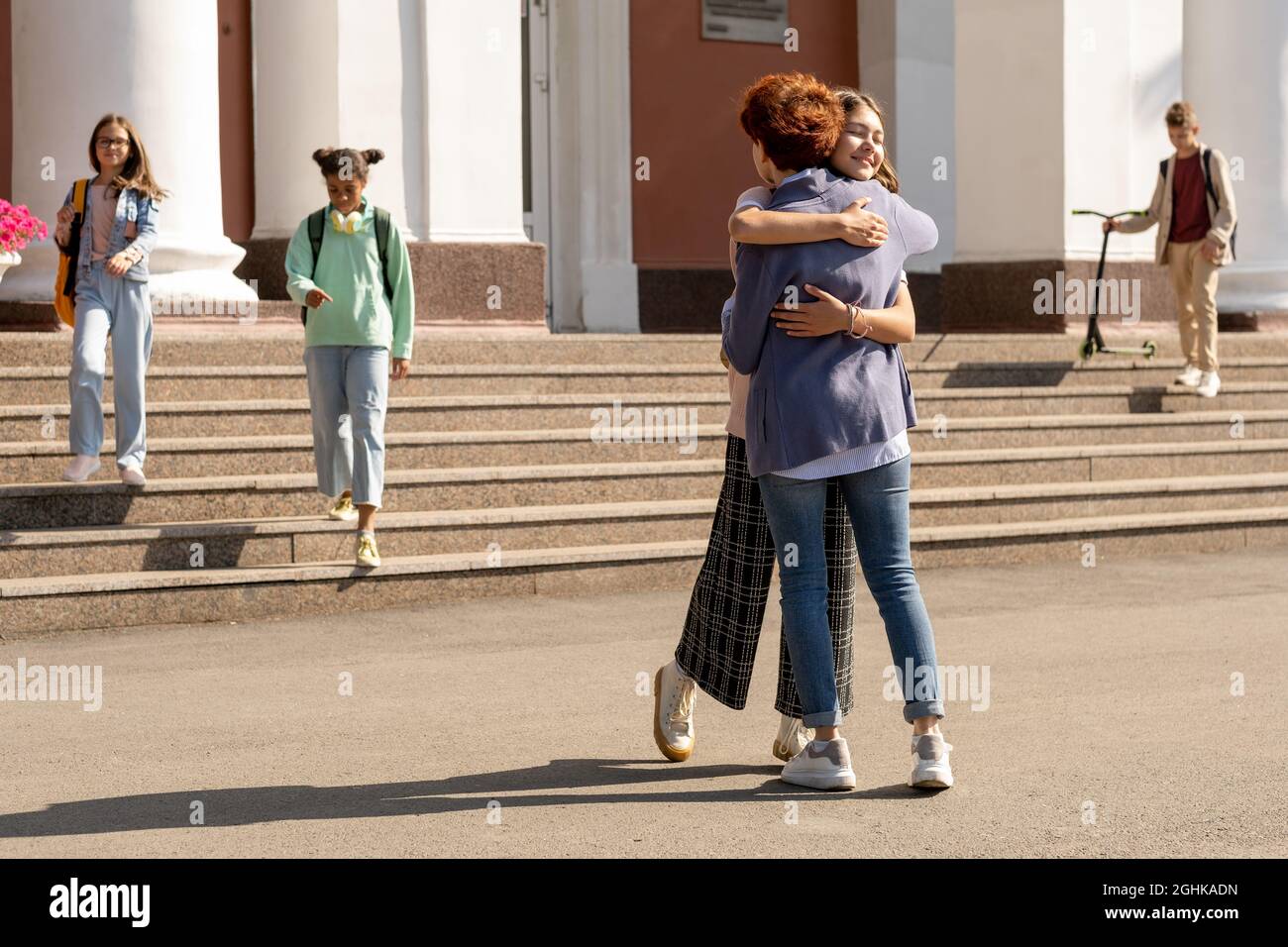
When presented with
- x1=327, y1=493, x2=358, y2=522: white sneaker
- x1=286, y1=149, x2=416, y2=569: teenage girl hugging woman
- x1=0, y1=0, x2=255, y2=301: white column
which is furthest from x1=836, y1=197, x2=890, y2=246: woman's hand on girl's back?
x1=0, y1=0, x2=255, y2=301: white column

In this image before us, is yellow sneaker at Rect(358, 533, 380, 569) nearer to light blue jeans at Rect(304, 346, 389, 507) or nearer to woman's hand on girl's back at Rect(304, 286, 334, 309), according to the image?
light blue jeans at Rect(304, 346, 389, 507)

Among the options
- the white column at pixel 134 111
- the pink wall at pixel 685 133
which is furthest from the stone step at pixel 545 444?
the pink wall at pixel 685 133

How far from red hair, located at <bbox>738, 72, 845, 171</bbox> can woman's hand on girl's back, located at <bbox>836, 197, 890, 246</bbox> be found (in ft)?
0.57

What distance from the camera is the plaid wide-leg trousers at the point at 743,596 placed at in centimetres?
532

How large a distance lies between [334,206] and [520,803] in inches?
177

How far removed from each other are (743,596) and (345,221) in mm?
4036

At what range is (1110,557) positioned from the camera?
1044cm

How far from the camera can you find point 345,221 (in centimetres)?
877

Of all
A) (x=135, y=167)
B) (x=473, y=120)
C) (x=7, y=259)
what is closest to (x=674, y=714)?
(x=135, y=167)

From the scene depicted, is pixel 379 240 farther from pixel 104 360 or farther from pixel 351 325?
pixel 104 360

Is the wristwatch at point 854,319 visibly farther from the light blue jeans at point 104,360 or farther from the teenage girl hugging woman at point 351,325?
the light blue jeans at point 104,360

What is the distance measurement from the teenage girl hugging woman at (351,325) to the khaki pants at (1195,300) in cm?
611

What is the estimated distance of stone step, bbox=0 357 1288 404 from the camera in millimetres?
9859

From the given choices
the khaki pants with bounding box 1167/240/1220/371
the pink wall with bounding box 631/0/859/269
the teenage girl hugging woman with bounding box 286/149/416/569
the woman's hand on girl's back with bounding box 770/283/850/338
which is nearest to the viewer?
the woman's hand on girl's back with bounding box 770/283/850/338
